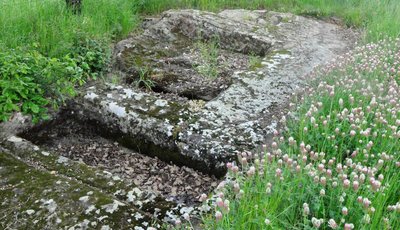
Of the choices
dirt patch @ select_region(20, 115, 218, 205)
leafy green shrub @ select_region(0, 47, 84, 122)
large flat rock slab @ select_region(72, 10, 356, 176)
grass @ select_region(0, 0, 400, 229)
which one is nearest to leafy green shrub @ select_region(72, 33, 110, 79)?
grass @ select_region(0, 0, 400, 229)

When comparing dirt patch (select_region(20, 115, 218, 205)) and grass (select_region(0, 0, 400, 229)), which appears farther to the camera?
dirt patch (select_region(20, 115, 218, 205))

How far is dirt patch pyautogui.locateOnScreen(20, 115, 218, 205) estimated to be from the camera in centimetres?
371

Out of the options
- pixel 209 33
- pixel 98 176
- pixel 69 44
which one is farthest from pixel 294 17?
pixel 98 176

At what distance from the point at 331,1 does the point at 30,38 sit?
570cm

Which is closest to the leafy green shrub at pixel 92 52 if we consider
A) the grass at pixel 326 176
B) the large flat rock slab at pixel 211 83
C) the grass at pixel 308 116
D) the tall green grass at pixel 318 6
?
the grass at pixel 308 116

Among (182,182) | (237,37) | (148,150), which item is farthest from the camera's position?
(237,37)

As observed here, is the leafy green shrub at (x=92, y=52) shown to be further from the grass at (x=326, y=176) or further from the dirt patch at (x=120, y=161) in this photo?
the grass at (x=326, y=176)

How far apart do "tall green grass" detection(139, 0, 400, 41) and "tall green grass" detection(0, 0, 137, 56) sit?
1420 mm

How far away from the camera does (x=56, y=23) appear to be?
5.50 metres

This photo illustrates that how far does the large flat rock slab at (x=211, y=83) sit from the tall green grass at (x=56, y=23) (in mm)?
418

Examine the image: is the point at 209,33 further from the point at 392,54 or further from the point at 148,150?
the point at 148,150

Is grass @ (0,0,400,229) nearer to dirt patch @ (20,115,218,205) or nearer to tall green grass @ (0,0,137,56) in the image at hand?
tall green grass @ (0,0,137,56)

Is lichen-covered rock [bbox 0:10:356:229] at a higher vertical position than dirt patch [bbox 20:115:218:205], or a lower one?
higher

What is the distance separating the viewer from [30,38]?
520 centimetres
